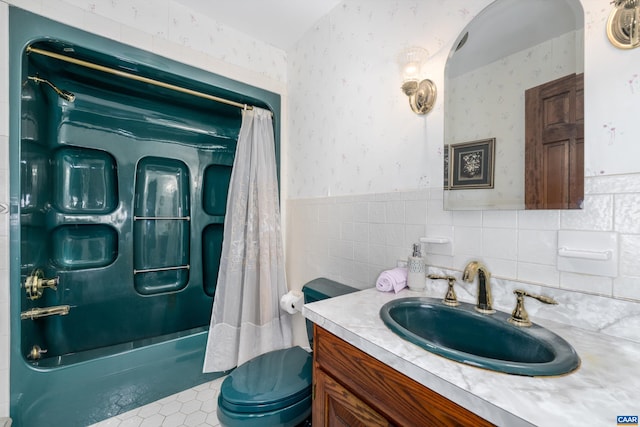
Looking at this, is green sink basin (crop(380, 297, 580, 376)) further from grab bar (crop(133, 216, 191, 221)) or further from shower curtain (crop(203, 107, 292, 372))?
grab bar (crop(133, 216, 191, 221))

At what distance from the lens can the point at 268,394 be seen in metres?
1.00

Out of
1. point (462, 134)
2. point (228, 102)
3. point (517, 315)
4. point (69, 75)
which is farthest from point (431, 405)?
point (69, 75)

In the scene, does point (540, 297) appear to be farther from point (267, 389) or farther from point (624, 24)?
point (267, 389)

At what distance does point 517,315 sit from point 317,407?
67 cm

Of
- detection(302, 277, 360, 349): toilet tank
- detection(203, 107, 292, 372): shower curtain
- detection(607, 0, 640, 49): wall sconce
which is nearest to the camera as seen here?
detection(607, 0, 640, 49): wall sconce

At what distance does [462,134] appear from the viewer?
3.37 feet

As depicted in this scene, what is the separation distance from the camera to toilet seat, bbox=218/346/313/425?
97cm

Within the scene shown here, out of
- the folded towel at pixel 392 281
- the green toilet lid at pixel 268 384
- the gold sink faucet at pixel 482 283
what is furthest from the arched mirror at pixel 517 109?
the green toilet lid at pixel 268 384

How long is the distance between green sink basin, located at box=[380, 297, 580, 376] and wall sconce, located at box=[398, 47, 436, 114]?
78 centimetres

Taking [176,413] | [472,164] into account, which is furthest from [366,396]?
[176,413]

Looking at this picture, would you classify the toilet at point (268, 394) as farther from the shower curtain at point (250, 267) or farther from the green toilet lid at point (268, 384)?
the shower curtain at point (250, 267)

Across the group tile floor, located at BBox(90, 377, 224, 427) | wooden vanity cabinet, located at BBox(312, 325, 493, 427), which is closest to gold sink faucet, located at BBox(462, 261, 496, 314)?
wooden vanity cabinet, located at BBox(312, 325, 493, 427)

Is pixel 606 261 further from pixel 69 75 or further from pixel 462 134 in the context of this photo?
pixel 69 75

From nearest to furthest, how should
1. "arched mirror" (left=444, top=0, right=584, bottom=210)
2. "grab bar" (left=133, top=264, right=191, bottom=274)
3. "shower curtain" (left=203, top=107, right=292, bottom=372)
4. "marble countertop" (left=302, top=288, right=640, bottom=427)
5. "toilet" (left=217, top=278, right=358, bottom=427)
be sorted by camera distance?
"marble countertop" (left=302, top=288, right=640, bottom=427) → "arched mirror" (left=444, top=0, right=584, bottom=210) → "toilet" (left=217, top=278, right=358, bottom=427) → "shower curtain" (left=203, top=107, right=292, bottom=372) → "grab bar" (left=133, top=264, right=191, bottom=274)
